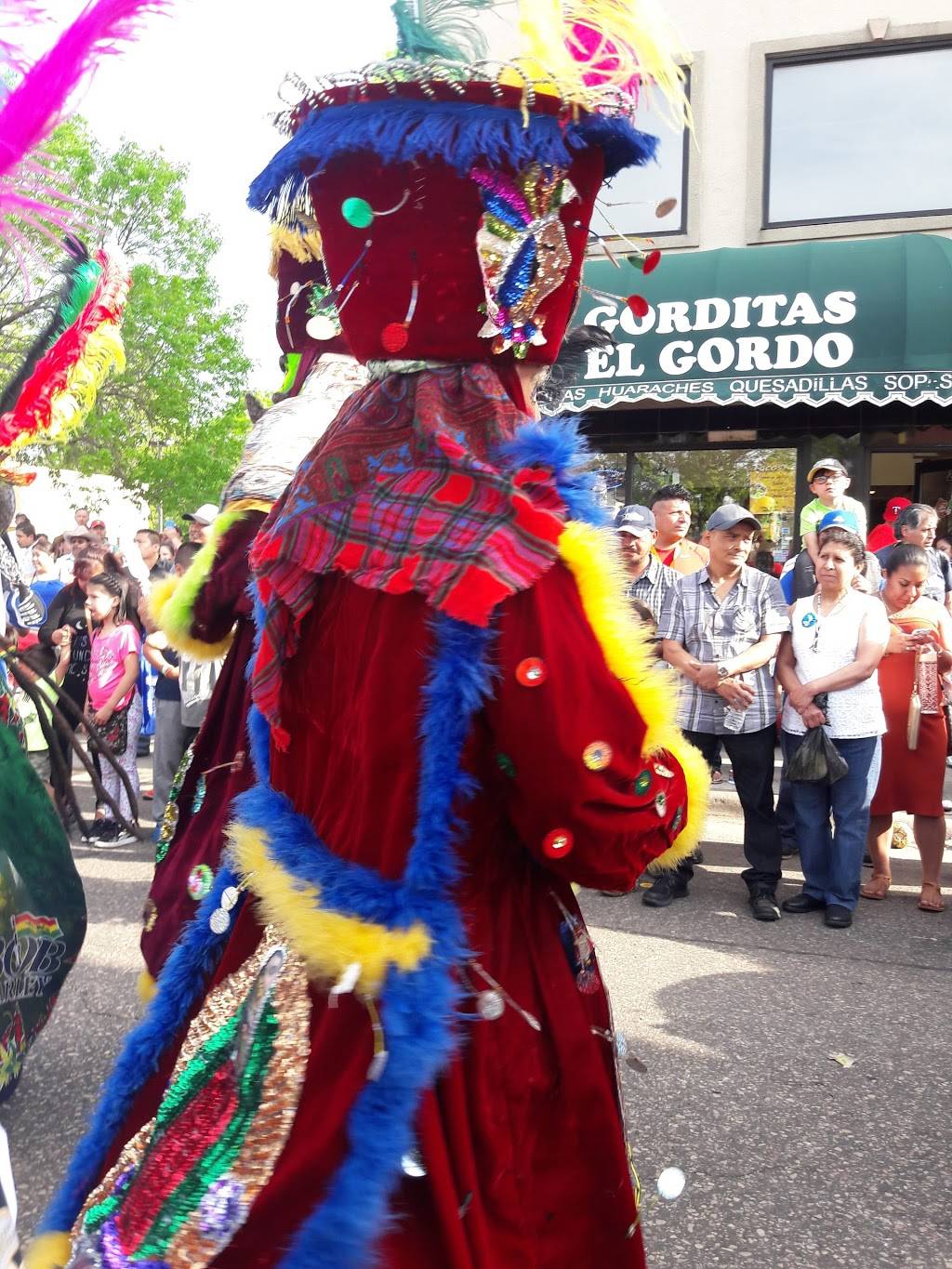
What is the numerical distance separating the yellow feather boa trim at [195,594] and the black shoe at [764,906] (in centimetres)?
327

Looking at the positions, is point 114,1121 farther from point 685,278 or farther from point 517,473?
point 685,278

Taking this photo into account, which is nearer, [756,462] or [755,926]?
[755,926]

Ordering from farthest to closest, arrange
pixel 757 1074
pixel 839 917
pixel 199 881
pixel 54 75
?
pixel 839 917
pixel 757 1074
pixel 199 881
pixel 54 75

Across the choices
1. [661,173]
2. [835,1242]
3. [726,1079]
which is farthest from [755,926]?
[661,173]

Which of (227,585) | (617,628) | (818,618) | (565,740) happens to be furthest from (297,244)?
(818,618)

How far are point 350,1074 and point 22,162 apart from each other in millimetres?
1590

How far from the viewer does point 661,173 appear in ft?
37.0

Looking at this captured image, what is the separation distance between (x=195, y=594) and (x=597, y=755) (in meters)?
1.60

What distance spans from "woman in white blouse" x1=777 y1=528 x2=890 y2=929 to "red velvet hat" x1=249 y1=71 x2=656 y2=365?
4.00 m

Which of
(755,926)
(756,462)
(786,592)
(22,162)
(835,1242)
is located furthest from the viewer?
(756,462)

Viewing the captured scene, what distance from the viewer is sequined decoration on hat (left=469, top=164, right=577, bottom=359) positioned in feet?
4.63

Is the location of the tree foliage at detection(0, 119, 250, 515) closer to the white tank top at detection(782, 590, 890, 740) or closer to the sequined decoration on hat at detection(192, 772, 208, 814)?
the white tank top at detection(782, 590, 890, 740)

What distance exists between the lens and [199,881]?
2607 mm

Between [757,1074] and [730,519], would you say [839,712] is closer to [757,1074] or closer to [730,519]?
[730,519]
